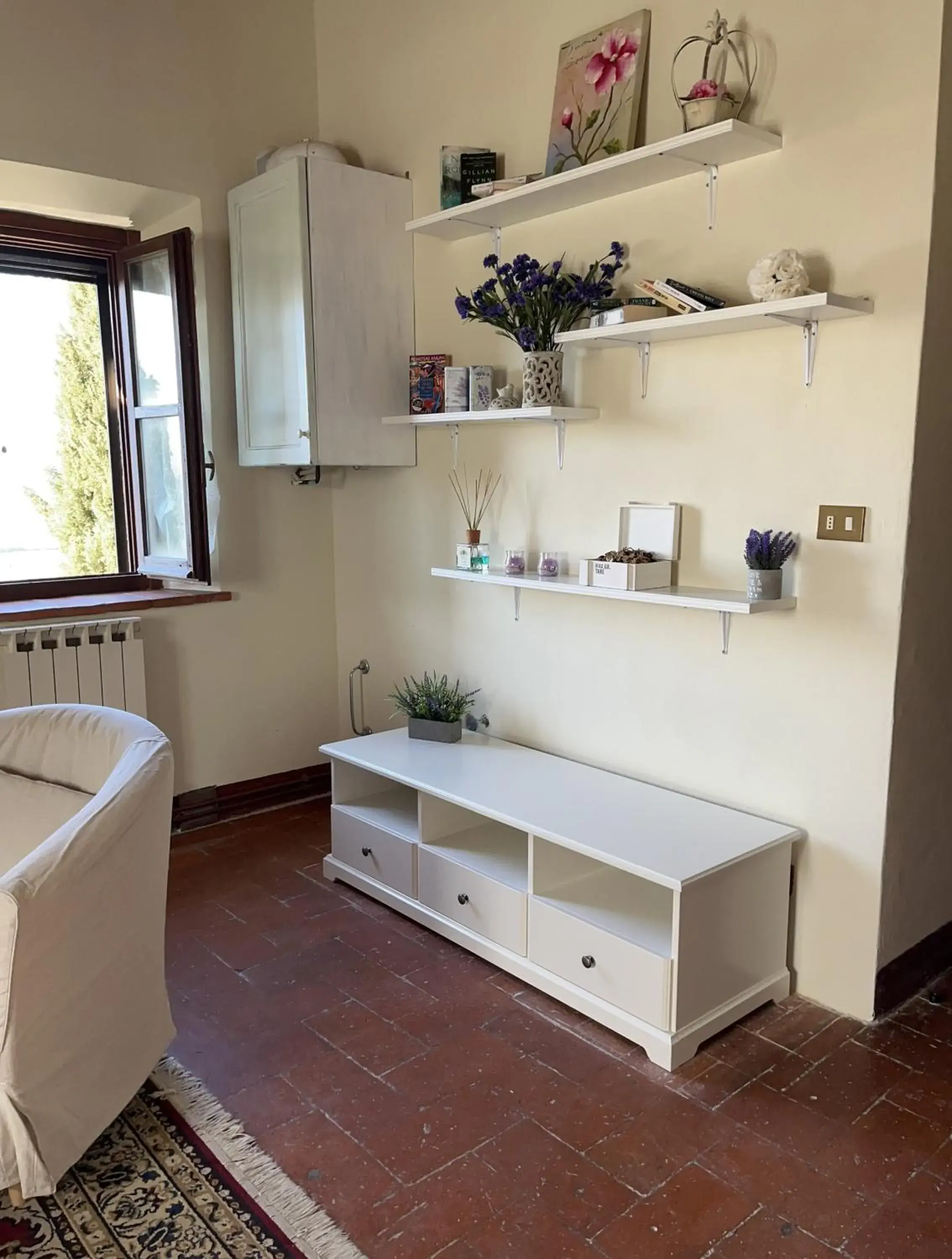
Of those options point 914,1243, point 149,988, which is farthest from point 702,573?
point 149,988

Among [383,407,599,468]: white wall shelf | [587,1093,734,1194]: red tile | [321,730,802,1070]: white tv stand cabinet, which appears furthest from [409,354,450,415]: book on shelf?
[587,1093,734,1194]: red tile

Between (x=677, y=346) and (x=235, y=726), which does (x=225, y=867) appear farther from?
(x=677, y=346)

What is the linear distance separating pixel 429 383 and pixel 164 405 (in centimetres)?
97

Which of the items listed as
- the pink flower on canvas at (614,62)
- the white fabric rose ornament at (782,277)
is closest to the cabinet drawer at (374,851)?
the white fabric rose ornament at (782,277)

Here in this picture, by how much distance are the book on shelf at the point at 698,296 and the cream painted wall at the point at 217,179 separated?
1.87 meters

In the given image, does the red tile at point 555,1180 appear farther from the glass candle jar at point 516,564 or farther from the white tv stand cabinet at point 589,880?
the glass candle jar at point 516,564

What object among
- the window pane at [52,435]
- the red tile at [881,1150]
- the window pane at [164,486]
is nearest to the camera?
the red tile at [881,1150]

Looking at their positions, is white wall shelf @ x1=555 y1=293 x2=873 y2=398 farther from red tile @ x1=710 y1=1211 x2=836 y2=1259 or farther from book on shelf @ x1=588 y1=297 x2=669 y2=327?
red tile @ x1=710 y1=1211 x2=836 y2=1259

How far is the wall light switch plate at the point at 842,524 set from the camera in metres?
2.21

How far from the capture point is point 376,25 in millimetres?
3410

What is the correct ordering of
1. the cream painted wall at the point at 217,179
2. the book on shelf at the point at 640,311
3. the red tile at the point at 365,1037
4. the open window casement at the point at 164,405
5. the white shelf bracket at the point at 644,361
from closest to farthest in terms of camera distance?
1. the red tile at the point at 365,1037
2. the book on shelf at the point at 640,311
3. the white shelf bracket at the point at 644,361
4. the cream painted wall at the point at 217,179
5. the open window casement at the point at 164,405

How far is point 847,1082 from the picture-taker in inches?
82.7

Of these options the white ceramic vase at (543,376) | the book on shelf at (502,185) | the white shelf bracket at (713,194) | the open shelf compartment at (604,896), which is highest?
the book on shelf at (502,185)

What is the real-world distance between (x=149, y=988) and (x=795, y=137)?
2425 millimetres
